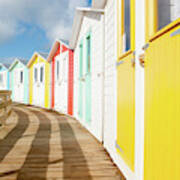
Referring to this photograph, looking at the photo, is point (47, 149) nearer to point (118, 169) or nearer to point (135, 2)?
point (118, 169)

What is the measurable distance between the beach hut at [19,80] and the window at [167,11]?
17027 mm

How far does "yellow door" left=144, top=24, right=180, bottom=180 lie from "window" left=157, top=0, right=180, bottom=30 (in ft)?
0.92

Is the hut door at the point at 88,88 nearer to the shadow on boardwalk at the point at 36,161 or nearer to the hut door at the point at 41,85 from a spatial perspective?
the shadow on boardwalk at the point at 36,161

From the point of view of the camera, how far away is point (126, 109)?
3.07m

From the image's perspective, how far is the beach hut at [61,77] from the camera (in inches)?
419

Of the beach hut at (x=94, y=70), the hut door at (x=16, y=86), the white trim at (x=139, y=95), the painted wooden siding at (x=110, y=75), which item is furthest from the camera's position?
the hut door at (x=16, y=86)

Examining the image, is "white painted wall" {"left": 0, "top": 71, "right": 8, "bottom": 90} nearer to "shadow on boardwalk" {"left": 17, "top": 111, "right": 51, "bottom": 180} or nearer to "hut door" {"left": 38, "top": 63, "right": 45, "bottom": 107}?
"hut door" {"left": 38, "top": 63, "right": 45, "bottom": 107}

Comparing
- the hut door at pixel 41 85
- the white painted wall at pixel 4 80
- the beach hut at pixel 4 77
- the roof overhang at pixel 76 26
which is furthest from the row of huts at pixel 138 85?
the white painted wall at pixel 4 80

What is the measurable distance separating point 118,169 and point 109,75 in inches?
72.0

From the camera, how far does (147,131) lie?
2217mm

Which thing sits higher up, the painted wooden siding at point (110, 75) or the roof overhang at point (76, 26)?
the roof overhang at point (76, 26)

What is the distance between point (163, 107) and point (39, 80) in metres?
14.9

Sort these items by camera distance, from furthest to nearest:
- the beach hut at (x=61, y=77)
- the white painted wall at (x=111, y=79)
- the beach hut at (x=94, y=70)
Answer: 1. the beach hut at (x=61, y=77)
2. the beach hut at (x=94, y=70)
3. the white painted wall at (x=111, y=79)

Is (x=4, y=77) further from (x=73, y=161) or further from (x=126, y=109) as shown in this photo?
(x=126, y=109)
